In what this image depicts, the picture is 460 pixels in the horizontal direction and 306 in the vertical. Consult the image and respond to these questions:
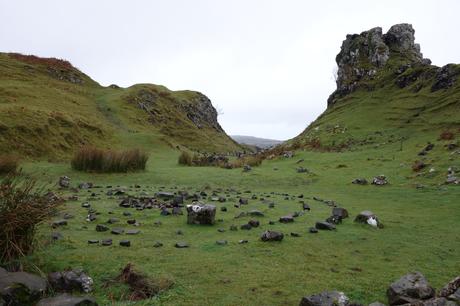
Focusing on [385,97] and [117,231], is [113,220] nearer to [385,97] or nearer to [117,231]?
[117,231]

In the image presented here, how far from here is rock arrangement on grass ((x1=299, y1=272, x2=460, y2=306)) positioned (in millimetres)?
5914

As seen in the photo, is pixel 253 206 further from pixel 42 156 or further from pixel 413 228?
pixel 42 156

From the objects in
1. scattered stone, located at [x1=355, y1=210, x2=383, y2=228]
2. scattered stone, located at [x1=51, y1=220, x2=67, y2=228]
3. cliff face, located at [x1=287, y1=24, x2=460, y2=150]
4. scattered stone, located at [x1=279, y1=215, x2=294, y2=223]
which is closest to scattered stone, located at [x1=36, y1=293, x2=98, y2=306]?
scattered stone, located at [x1=51, y1=220, x2=67, y2=228]

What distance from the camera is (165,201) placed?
52.1ft

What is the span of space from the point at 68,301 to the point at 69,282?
989 mm

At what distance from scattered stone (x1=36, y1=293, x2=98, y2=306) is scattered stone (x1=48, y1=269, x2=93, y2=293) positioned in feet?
2.14

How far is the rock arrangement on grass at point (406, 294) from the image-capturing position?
233 inches

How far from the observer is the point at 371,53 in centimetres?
6444

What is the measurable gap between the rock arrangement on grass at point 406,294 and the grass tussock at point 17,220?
524 centimetres

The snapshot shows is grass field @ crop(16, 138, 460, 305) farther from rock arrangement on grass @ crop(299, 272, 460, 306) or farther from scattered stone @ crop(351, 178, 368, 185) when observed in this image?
scattered stone @ crop(351, 178, 368, 185)

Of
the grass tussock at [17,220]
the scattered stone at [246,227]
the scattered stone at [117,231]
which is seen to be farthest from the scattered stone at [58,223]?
the scattered stone at [246,227]

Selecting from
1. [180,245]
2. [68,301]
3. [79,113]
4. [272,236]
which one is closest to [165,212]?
[180,245]

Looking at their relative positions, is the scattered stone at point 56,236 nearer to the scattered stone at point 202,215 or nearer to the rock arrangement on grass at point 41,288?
the rock arrangement on grass at point 41,288

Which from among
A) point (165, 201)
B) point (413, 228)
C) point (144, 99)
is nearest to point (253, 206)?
point (165, 201)
